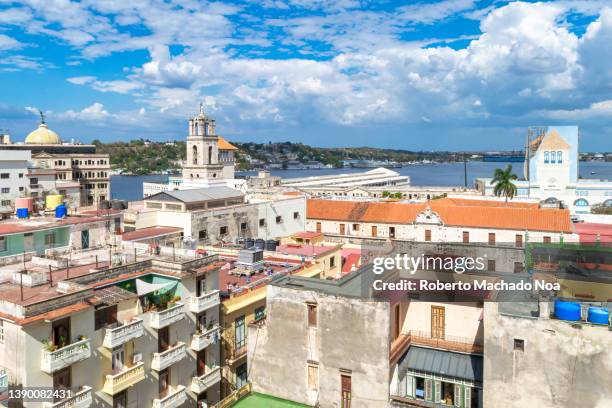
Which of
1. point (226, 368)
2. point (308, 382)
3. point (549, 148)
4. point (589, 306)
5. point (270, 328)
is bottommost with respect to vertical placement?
point (226, 368)

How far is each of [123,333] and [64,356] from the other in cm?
220

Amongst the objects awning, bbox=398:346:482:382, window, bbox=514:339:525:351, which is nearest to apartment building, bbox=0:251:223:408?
awning, bbox=398:346:482:382

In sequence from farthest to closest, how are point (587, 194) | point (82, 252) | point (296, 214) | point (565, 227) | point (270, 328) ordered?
point (587, 194) < point (296, 214) < point (565, 227) < point (82, 252) < point (270, 328)

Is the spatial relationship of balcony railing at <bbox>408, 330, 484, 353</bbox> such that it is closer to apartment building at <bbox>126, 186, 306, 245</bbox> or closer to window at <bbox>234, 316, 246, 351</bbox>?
window at <bbox>234, 316, 246, 351</bbox>

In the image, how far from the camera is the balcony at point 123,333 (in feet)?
54.7

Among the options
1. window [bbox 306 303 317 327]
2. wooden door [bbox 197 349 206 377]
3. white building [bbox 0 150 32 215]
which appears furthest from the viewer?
white building [bbox 0 150 32 215]

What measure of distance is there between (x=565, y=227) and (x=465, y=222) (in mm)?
7856

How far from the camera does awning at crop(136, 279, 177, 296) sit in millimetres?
18984

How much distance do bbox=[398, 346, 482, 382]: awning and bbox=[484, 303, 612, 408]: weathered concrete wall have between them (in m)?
1.58

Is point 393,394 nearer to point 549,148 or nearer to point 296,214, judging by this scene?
point 296,214

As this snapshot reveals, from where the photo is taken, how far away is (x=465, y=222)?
45875 mm

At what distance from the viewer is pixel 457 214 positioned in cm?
4675

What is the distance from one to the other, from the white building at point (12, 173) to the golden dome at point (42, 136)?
82.5ft

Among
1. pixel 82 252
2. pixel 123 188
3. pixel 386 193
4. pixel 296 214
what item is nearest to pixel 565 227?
pixel 296 214
